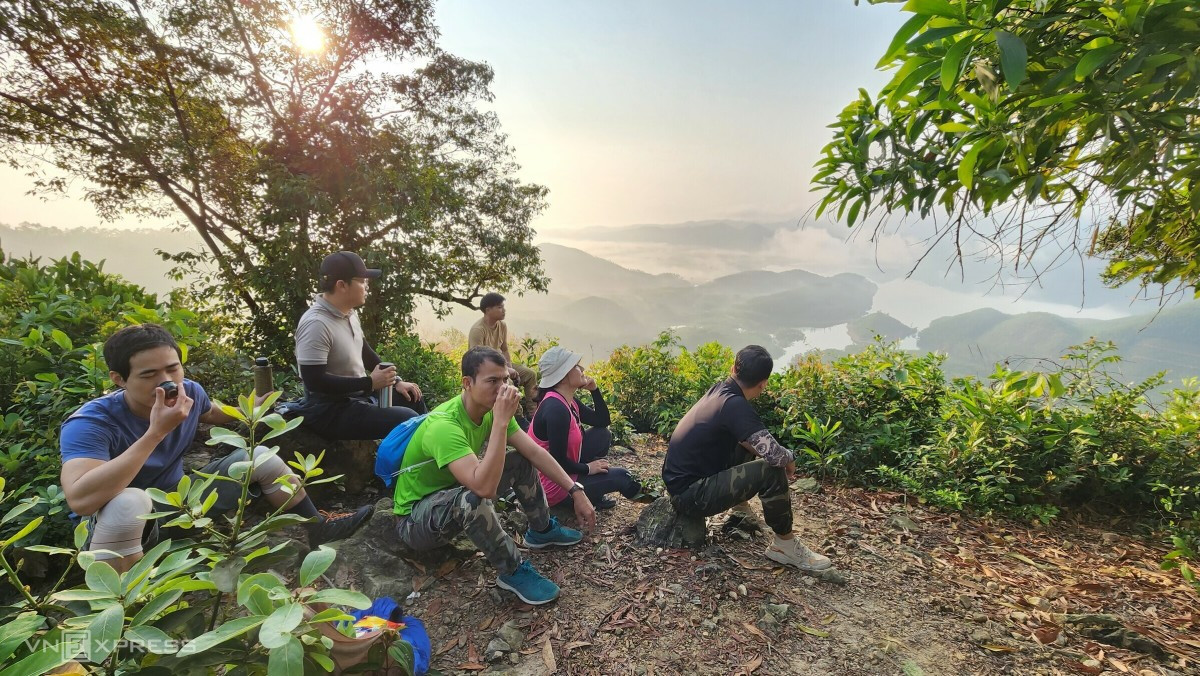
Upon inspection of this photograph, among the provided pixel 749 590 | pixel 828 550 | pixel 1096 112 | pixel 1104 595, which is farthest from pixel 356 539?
pixel 1104 595

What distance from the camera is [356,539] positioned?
2996 millimetres

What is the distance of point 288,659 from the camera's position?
95cm

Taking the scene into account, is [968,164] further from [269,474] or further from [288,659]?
[269,474]

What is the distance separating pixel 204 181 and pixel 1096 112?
10026mm

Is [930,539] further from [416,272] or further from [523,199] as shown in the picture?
[523,199]

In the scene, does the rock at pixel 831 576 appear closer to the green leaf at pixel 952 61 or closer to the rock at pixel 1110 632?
the rock at pixel 1110 632

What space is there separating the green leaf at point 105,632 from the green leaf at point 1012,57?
8.25ft

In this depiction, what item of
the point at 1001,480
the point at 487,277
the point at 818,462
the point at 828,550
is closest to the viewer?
the point at 828,550

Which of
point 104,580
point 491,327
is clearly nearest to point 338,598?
point 104,580

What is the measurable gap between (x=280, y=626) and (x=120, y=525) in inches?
72.5

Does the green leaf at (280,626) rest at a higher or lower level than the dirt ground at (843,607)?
higher

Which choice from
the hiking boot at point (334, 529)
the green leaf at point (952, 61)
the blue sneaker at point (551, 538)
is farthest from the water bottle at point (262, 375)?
the green leaf at point (952, 61)

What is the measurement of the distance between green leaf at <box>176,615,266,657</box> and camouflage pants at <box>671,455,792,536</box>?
263 centimetres

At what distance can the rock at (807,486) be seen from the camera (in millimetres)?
4410
